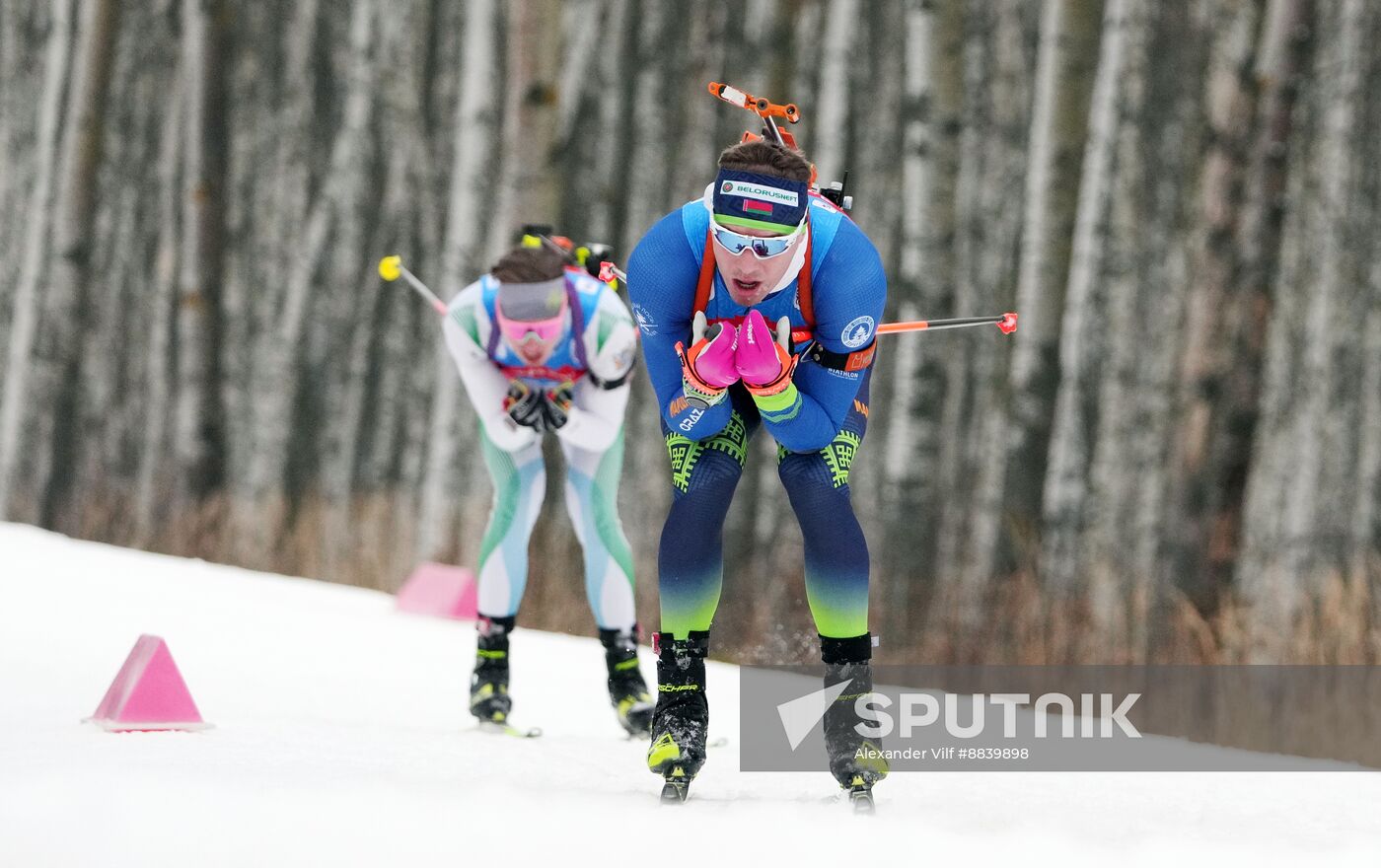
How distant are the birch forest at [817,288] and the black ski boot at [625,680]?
2.22 m

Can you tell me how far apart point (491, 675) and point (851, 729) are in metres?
2.18

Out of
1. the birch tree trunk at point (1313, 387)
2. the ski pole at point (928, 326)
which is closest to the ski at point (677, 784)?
the ski pole at point (928, 326)

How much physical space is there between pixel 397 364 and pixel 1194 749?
6436mm

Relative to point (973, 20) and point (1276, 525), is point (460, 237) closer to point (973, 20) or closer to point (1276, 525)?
point (973, 20)

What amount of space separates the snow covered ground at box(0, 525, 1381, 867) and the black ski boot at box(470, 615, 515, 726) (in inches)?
6.9

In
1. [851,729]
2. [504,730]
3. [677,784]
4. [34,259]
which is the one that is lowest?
[504,730]

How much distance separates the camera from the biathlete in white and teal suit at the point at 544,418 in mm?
5590

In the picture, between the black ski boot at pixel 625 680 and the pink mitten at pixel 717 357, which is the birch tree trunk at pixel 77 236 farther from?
the pink mitten at pixel 717 357

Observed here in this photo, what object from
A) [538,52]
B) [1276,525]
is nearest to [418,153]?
[538,52]

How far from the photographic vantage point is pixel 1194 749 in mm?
5750

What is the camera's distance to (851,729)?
379 cm

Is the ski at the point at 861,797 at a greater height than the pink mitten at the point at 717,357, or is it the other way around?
the pink mitten at the point at 717,357

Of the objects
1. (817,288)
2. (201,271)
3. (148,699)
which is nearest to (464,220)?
(201,271)

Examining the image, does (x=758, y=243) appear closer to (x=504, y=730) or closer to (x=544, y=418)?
(x=544, y=418)
